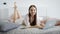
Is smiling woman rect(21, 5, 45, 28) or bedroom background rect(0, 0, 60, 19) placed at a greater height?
bedroom background rect(0, 0, 60, 19)

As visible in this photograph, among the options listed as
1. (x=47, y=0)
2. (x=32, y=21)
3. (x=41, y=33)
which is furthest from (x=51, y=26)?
(x=47, y=0)

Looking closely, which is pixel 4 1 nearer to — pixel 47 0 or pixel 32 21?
pixel 32 21

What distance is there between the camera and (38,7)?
2.74m

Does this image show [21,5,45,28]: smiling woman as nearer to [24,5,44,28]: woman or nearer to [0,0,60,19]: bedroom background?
[24,5,44,28]: woman

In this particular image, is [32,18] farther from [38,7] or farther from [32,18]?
[38,7]

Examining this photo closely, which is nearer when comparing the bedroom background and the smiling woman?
the smiling woman

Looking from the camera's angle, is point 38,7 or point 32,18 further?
point 38,7

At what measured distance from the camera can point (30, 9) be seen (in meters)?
2.62

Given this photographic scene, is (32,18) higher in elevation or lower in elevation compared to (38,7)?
lower

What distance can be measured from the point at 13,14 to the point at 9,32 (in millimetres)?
913

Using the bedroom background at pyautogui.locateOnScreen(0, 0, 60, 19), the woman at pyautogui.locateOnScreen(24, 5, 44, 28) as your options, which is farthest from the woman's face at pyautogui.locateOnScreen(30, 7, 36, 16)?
the bedroom background at pyautogui.locateOnScreen(0, 0, 60, 19)

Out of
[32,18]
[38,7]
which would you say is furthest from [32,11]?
[38,7]

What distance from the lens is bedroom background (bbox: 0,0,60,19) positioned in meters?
2.73

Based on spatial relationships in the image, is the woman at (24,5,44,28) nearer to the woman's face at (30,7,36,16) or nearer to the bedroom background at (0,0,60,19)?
the woman's face at (30,7,36,16)
